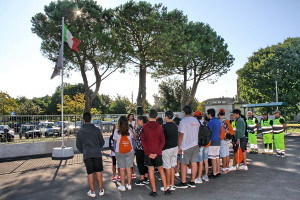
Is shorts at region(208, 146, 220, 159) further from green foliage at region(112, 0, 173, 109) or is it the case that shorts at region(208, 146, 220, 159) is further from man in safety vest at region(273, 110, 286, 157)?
green foliage at region(112, 0, 173, 109)

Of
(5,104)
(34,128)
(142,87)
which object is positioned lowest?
(34,128)

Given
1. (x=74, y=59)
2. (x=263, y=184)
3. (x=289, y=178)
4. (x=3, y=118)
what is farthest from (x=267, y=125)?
(x=74, y=59)

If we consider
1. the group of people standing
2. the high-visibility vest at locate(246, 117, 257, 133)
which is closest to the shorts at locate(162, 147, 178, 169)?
the group of people standing

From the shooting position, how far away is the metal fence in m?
10.7

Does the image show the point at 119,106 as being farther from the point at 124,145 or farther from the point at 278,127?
the point at 124,145

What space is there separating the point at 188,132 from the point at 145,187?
1.66 metres

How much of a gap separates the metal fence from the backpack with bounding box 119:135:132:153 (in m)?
5.52

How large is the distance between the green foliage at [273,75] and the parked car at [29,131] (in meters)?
24.4

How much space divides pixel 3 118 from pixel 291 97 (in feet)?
90.1

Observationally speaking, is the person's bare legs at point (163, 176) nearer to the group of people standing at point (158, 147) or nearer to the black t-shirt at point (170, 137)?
the group of people standing at point (158, 147)

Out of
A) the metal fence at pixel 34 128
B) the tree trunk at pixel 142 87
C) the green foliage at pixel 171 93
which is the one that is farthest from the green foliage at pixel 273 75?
the metal fence at pixel 34 128

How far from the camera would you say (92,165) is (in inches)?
→ 213

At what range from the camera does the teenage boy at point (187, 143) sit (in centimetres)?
590

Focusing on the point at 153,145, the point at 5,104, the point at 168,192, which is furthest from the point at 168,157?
the point at 5,104
